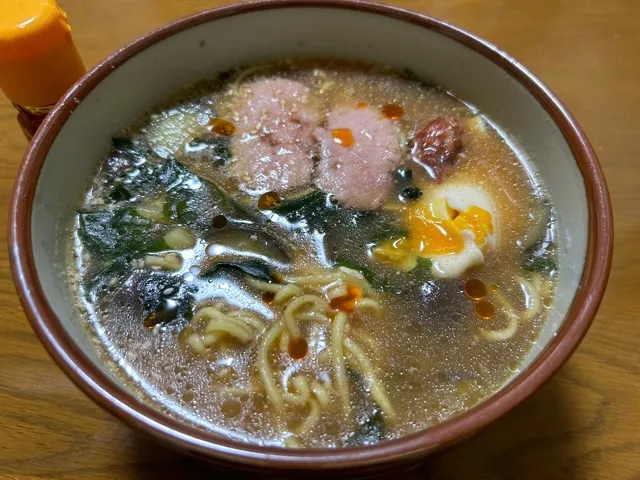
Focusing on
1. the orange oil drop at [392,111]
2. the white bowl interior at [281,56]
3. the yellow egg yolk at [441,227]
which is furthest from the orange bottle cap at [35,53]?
the yellow egg yolk at [441,227]

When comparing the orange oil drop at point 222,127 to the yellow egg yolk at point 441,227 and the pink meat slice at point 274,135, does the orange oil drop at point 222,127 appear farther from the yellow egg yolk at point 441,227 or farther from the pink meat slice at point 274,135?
the yellow egg yolk at point 441,227

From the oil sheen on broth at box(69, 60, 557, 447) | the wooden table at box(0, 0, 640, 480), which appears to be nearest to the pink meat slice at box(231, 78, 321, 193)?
the oil sheen on broth at box(69, 60, 557, 447)

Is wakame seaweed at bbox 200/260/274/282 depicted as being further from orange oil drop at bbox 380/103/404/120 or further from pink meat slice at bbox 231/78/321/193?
orange oil drop at bbox 380/103/404/120

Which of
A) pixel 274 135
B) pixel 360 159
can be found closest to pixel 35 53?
pixel 274 135

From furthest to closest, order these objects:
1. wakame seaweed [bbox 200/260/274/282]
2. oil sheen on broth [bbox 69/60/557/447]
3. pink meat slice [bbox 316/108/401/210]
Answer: pink meat slice [bbox 316/108/401/210] < wakame seaweed [bbox 200/260/274/282] < oil sheen on broth [bbox 69/60/557/447]

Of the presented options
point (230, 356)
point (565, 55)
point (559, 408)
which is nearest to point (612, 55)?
point (565, 55)

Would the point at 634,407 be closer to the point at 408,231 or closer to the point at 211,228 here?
the point at 408,231
